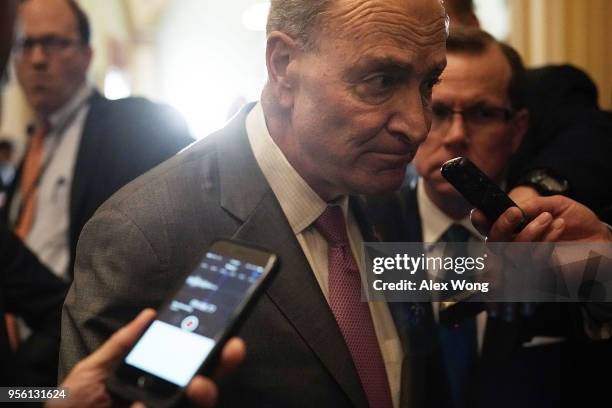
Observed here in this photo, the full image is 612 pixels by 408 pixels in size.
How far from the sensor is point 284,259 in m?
1.02

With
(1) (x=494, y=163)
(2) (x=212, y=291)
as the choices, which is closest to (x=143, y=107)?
(1) (x=494, y=163)

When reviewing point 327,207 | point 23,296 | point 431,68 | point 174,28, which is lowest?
point 174,28

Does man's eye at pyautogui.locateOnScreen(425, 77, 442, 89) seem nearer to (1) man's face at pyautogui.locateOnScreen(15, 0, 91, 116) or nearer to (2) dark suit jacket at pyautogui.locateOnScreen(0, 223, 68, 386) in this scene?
(2) dark suit jacket at pyautogui.locateOnScreen(0, 223, 68, 386)

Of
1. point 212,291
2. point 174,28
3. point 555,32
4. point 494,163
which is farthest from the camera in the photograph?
point 174,28

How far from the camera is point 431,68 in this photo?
102cm

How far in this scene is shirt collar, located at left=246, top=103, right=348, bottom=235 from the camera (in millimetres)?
1079

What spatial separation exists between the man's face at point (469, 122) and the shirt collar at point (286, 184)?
0.33 m

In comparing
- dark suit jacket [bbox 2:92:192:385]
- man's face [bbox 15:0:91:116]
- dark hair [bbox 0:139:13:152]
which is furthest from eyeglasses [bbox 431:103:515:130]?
dark hair [bbox 0:139:13:152]

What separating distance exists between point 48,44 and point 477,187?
1505 millimetres

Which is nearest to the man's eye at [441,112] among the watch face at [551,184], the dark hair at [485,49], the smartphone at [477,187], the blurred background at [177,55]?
the dark hair at [485,49]

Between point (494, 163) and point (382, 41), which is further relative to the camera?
point (494, 163)

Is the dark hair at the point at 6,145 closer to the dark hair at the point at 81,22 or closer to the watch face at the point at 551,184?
the dark hair at the point at 81,22

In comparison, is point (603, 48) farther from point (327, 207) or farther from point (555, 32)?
point (327, 207)

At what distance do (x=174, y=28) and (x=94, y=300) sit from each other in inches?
317
